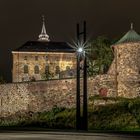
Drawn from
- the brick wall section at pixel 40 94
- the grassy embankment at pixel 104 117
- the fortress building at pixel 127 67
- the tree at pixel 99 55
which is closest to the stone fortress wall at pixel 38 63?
the tree at pixel 99 55

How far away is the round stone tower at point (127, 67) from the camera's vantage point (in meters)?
49.0

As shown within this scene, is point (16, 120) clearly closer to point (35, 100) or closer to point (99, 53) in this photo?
point (35, 100)

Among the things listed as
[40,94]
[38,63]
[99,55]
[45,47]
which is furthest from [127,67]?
[45,47]

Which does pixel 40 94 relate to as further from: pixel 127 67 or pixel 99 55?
pixel 99 55

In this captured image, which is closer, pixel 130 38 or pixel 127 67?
pixel 127 67

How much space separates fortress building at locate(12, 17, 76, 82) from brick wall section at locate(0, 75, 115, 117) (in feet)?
182

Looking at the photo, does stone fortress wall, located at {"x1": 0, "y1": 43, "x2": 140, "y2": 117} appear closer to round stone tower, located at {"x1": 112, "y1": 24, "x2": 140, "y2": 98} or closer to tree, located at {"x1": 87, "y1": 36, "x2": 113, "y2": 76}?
round stone tower, located at {"x1": 112, "y1": 24, "x2": 140, "y2": 98}

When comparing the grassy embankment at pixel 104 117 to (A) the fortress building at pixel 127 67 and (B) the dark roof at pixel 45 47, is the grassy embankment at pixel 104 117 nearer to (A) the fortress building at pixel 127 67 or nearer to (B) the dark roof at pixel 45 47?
(A) the fortress building at pixel 127 67

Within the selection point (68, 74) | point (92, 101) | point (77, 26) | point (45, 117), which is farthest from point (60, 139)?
point (68, 74)

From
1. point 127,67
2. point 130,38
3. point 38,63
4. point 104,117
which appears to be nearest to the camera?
point 104,117

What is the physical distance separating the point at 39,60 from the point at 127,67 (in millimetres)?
75506

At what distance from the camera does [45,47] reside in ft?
420

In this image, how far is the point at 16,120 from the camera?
57812 millimetres

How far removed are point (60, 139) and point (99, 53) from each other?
5998 cm
